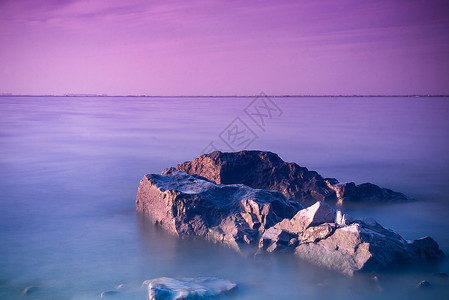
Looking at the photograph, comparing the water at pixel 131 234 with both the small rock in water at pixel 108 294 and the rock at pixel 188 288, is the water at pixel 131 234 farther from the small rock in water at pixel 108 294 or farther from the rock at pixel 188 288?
the rock at pixel 188 288

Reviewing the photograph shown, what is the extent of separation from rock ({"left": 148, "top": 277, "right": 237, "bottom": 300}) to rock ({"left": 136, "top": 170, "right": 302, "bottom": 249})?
3.40 ft

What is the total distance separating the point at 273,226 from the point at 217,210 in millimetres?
877

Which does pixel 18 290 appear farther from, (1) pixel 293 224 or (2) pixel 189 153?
(2) pixel 189 153

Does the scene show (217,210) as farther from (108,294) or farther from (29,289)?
(29,289)

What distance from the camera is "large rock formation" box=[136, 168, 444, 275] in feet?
15.6

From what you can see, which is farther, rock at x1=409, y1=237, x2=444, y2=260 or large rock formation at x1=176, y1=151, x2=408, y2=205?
large rock formation at x1=176, y1=151, x2=408, y2=205

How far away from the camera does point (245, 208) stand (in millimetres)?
5879

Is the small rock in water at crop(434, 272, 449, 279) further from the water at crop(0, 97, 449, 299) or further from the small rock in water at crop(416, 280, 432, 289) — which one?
the small rock in water at crop(416, 280, 432, 289)

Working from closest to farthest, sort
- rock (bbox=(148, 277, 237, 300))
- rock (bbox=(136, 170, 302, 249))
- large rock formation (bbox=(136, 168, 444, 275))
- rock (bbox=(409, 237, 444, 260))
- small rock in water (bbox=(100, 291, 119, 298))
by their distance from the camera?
rock (bbox=(148, 277, 237, 300)) → small rock in water (bbox=(100, 291, 119, 298)) → large rock formation (bbox=(136, 168, 444, 275)) → rock (bbox=(409, 237, 444, 260)) → rock (bbox=(136, 170, 302, 249))

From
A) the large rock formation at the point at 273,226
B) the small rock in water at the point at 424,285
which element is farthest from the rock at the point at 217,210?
the small rock in water at the point at 424,285

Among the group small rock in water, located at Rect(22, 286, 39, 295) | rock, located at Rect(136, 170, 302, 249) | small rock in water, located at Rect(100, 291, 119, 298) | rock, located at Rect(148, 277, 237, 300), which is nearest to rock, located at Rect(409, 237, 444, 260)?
rock, located at Rect(136, 170, 302, 249)

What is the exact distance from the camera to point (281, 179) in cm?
816

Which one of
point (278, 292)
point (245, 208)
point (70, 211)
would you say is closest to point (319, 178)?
point (245, 208)

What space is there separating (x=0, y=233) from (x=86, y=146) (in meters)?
12.0
